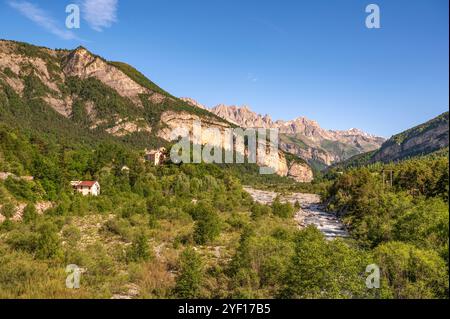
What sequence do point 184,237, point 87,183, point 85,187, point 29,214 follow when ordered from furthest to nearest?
point 87,183
point 85,187
point 29,214
point 184,237

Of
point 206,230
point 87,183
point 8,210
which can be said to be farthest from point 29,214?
point 206,230

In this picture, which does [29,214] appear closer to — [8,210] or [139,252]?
[8,210]

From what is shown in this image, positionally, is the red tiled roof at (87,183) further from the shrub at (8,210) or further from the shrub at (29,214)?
Answer: the shrub at (8,210)

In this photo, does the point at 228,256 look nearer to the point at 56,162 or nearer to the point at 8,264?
the point at 8,264

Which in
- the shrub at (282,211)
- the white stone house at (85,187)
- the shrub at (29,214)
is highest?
the white stone house at (85,187)

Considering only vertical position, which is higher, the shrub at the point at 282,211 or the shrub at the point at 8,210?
the shrub at the point at 8,210

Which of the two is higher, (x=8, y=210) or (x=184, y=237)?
(x=8, y=210)

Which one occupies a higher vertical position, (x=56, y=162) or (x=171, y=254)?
(x=56, y=162)

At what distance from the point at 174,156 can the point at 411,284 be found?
241 ft

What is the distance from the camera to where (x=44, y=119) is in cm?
17675

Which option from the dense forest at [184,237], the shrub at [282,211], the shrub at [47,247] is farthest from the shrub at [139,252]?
the shrub at [282,211]

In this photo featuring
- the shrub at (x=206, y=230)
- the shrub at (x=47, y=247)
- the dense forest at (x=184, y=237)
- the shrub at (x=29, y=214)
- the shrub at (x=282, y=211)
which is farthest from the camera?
the shrub at (x=282, y=211)

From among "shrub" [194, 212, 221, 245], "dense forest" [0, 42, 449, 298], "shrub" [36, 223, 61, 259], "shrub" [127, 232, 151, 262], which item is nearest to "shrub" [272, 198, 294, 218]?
"dense forest" [0, 42, 449, 298]
